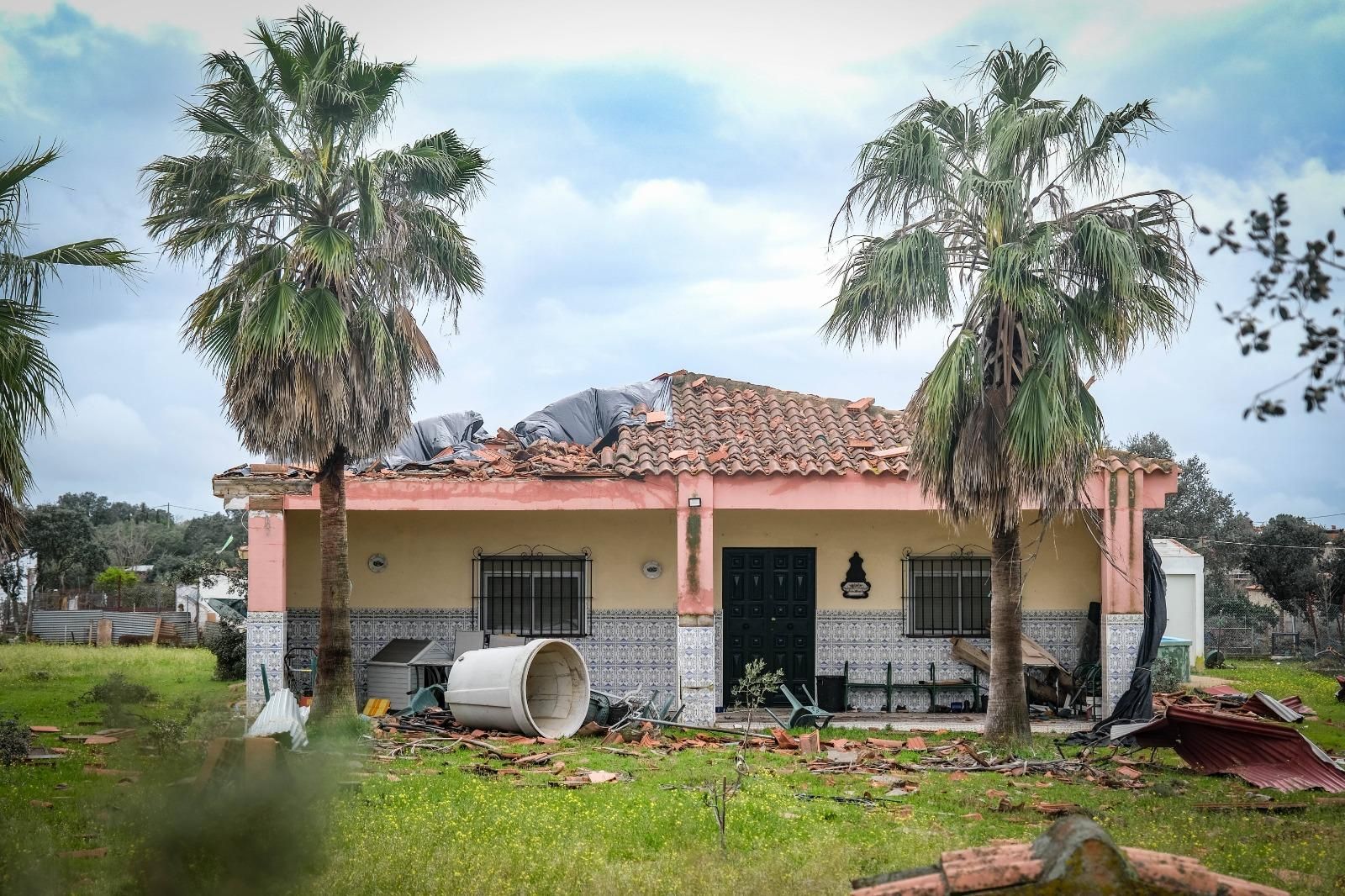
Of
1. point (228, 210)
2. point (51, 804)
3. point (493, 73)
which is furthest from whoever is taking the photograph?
point (493, 73)

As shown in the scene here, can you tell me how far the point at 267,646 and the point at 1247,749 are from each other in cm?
1174

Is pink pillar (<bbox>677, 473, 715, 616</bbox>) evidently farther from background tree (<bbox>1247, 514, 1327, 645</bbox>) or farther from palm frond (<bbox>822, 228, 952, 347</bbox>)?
background tree (<bbox>1247, 514, 1327, 645</bbox>)

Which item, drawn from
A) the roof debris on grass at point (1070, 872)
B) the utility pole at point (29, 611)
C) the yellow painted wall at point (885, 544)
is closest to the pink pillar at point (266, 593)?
the yellow painted wall at point (885, 544)

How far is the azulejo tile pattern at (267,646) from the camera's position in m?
15.5

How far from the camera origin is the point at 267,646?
15656 millimetres

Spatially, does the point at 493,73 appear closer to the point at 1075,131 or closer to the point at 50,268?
the point at 50,268

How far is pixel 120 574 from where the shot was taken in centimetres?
3716

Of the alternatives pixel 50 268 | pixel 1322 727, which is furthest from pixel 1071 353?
pixel 50 268

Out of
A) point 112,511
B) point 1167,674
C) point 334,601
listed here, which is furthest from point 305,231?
point 112,511

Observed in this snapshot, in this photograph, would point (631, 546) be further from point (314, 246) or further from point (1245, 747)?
point (1245, 747)

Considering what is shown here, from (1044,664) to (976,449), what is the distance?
5.39m

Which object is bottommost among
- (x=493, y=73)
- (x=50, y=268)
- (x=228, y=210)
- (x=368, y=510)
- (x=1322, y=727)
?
(x=1322, y=727)

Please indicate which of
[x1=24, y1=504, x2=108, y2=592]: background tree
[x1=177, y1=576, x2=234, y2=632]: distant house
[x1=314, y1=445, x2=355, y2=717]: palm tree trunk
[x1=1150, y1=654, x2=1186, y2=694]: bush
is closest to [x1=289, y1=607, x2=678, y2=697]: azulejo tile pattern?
[x1=314, y1=445, x2=355, y2=717]: palm tree trunk

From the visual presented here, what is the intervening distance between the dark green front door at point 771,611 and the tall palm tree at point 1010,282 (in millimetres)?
4416
